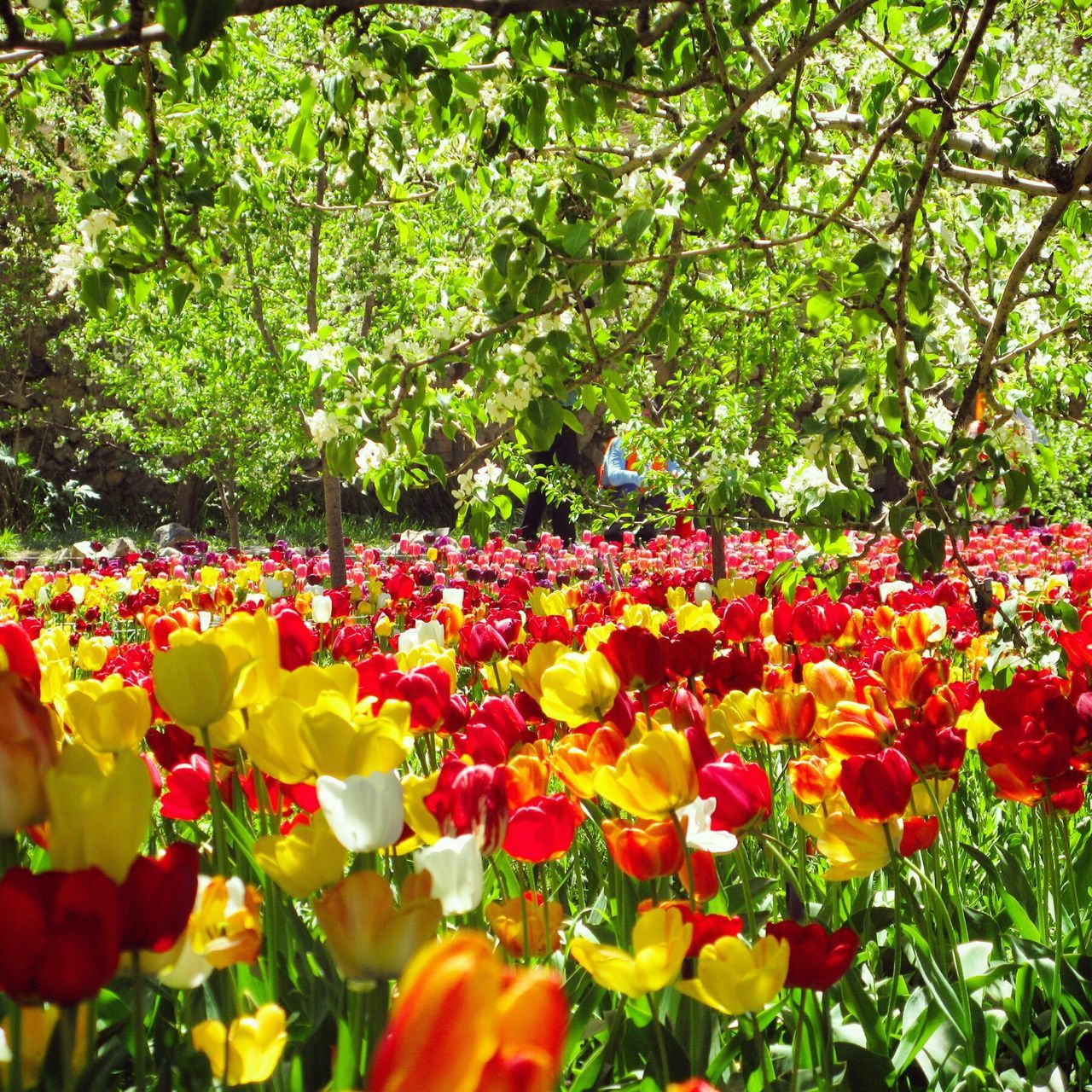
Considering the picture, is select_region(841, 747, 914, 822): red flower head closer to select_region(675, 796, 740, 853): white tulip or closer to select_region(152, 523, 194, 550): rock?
select_region(675, 796, 740, 853): white tulip

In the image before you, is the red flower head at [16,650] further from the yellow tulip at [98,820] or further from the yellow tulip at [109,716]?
the yellow tulip at [98,820]

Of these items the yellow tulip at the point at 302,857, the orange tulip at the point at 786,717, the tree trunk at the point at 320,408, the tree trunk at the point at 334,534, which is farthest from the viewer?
the tree trunk at the point at 334,534

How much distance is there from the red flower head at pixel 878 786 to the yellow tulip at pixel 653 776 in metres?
0.17

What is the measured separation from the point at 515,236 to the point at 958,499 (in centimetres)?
89

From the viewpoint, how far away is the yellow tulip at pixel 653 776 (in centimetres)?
91

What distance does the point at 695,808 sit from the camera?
39.5 inches

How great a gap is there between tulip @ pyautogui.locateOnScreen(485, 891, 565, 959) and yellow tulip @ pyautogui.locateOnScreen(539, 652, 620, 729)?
0.88 feet

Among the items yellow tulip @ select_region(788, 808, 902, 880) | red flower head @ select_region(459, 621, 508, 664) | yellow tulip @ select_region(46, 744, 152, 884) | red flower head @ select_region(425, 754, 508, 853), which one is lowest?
red flower head @ select_region(459, 621, 508, 664)

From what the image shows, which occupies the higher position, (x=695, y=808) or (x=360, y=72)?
(x=360, y=72)

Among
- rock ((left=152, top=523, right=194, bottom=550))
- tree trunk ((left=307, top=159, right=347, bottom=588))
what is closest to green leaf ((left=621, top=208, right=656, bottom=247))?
tree trunk ((left=307, top=159, right=347, bottom=588))

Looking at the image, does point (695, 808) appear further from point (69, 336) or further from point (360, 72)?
point (69, 336)

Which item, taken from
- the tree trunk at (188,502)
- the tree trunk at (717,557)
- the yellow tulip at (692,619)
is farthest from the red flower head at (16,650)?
the tree trunk at (188,502)

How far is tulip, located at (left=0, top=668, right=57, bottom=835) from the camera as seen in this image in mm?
663

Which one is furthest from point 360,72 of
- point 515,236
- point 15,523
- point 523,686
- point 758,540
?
point 15,523
